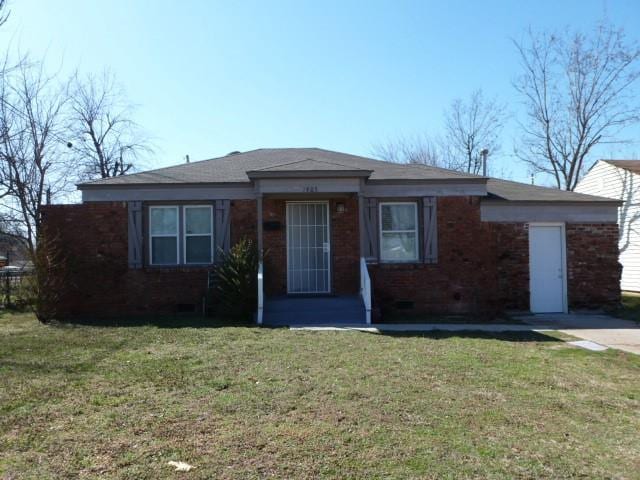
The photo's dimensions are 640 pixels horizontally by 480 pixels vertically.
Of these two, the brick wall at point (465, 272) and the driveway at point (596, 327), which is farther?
the brick wall at point (465, 272)

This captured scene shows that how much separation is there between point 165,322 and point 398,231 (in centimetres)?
582

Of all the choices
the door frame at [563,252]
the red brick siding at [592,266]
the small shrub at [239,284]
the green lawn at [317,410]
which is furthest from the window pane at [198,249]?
the red brick siding at [592,266]

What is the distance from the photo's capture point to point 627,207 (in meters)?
18.8

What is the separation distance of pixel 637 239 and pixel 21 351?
19511mm

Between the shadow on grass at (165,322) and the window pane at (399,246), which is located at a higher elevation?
the window pane at (399,246)

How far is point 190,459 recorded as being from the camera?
3.67 m

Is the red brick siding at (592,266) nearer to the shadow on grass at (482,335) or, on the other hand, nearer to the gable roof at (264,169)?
the gable roof at (264,169)

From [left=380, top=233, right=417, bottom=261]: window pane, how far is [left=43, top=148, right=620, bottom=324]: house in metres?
0.02

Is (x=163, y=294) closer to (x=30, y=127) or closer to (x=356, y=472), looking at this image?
(x=356, y=472)

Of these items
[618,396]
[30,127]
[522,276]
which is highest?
[30,127]

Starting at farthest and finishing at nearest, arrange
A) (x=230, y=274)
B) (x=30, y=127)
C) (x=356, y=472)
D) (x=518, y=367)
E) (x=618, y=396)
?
(x=30, y=127)
(x=230, y=274)
(x=518, y=367)
(x=618, y=396)
(x=356, y=472)

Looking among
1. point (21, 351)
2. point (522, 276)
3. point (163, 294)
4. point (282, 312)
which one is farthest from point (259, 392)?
point (522, 276)

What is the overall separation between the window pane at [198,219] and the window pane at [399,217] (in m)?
4.31

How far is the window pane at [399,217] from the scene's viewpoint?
12.3 metres
